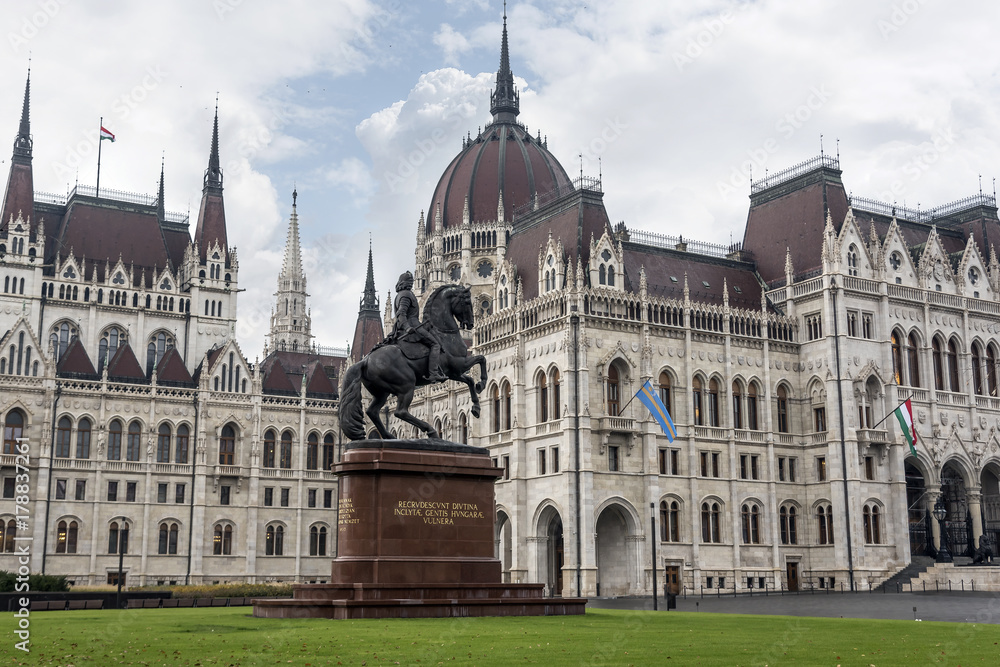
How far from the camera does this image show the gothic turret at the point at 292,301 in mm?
130000

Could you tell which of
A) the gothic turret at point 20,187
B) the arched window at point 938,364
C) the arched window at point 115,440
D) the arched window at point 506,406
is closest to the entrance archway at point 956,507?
the arched window at point 938,364

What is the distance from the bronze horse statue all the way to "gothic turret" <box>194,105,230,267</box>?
60453 mm

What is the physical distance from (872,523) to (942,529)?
564cm

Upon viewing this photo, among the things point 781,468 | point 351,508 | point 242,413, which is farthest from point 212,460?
point 351,508

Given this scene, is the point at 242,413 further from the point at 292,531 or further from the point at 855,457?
the point at 855,457

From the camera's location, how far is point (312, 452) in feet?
281

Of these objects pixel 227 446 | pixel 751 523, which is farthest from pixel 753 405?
pixel 227 446

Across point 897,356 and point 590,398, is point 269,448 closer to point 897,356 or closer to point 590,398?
point 590,398

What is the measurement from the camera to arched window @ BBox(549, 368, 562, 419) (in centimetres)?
6631

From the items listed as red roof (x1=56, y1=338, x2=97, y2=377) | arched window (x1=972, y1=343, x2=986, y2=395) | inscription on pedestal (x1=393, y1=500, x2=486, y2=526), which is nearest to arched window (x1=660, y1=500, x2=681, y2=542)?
arched window (x1=972, y1=343, x2=986, y2=395)

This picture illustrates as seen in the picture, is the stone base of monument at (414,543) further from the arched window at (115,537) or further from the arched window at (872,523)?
the arched window at (115,537)

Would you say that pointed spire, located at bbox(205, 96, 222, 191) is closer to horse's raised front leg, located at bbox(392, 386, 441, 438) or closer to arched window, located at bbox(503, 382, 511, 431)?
arched window, located at bbox(503, 382, 511, 431)

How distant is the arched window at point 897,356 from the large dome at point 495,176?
30.8 m

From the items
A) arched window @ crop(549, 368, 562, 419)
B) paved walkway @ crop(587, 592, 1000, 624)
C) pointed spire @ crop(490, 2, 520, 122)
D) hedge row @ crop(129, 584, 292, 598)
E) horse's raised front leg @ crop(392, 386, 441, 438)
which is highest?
pointed spire @ crop(490, 2, 520, 122)
